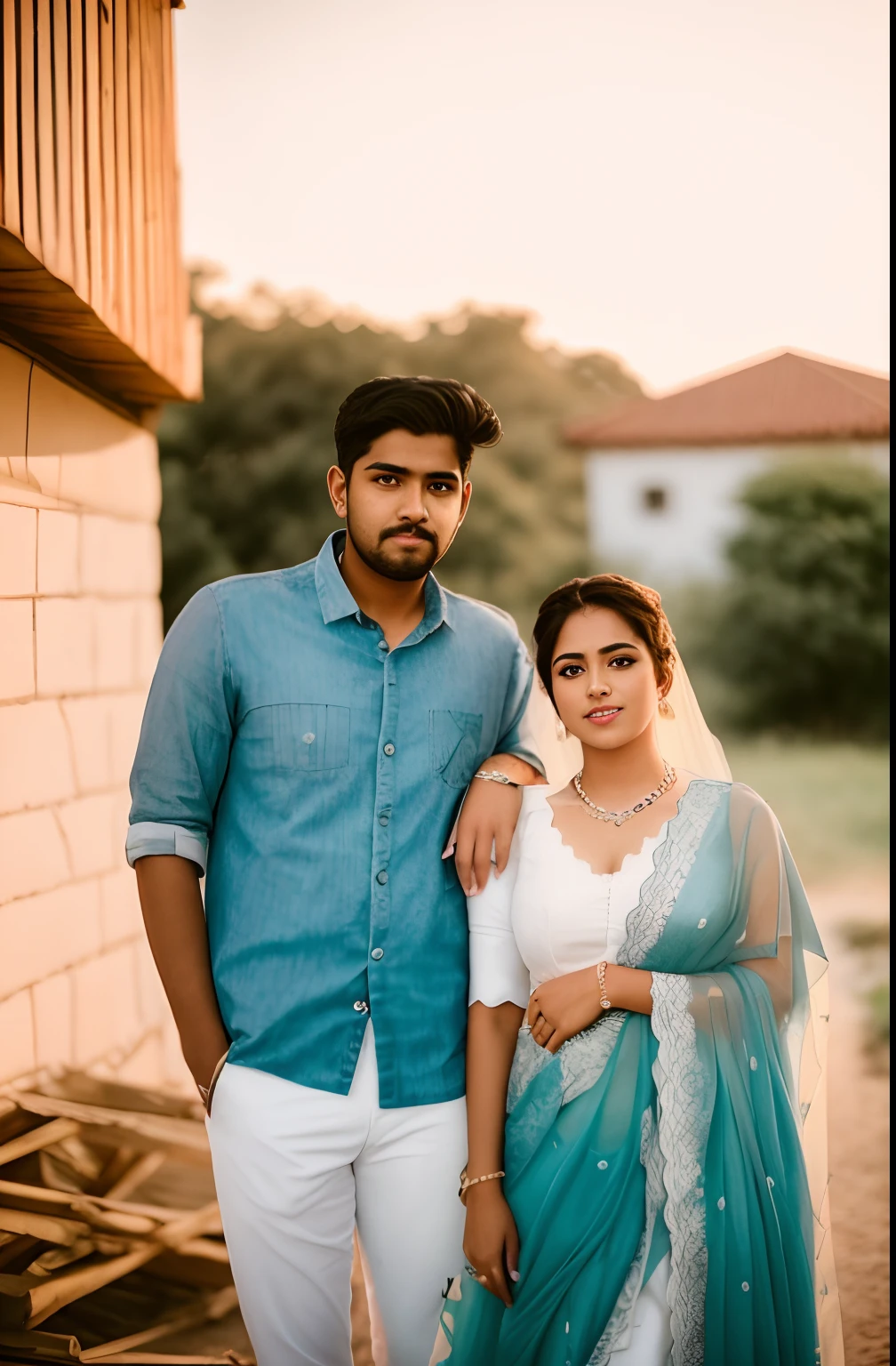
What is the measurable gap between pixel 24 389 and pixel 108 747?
123cm

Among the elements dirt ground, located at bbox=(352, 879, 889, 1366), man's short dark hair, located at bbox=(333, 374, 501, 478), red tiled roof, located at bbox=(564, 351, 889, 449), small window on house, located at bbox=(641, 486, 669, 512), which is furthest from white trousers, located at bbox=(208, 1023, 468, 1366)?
red tiled roof, located at bbox=(564, 351, 889, 449)

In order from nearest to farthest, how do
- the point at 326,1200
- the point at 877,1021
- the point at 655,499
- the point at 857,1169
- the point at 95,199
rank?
the point at 326,1200
the point at 95,199
the point at 857,1169
the point at 877,1021
the point at 655,499

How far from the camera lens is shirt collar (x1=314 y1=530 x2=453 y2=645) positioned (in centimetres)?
188

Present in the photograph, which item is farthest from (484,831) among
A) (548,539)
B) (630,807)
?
(548,539)

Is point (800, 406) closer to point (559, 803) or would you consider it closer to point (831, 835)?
point (831, 835)

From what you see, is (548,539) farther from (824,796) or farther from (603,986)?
(603,986)

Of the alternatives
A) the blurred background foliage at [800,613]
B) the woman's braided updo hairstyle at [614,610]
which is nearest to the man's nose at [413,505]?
the woman's braided updo hairstyle at [614,610]

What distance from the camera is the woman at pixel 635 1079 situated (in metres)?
1.69

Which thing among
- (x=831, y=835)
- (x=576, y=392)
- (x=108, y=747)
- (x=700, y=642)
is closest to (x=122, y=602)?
(x=108, y=747)

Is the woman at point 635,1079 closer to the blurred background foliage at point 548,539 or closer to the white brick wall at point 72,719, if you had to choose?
the white brick wall at point 72,719

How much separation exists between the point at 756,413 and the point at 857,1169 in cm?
1566

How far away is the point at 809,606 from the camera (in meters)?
18.6

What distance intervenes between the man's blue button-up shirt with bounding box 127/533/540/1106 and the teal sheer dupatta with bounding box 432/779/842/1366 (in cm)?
23

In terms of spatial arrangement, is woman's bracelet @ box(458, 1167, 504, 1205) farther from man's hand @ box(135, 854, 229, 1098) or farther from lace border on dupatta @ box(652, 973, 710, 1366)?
man's hand @ box(135, 854, 229, 1098)
